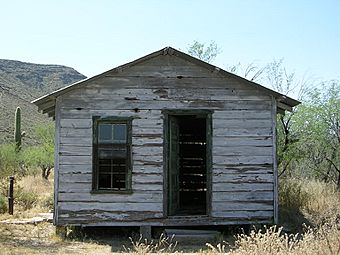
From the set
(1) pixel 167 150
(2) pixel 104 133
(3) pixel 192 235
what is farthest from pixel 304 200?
(2) pixel 104 133

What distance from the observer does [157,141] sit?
470 inches

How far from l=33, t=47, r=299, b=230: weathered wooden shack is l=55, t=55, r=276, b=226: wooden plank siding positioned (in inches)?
0.9

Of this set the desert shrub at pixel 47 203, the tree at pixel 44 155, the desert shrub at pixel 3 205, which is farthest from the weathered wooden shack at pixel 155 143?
the tree at pixel 44 155

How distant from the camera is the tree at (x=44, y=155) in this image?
82.5 feet

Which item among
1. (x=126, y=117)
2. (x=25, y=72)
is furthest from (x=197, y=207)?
(x=25, y=72)

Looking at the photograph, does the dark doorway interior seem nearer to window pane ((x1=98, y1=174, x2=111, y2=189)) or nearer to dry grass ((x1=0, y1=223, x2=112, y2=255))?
window pane ((x1=98, y1=174, x2=111, y2=189))

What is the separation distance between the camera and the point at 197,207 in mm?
14992

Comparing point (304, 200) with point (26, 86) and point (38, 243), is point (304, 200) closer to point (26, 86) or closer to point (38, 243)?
point (38, 243)

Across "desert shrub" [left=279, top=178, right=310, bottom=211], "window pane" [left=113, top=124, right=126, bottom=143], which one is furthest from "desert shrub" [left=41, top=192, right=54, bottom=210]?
"desert shrub" [left=279, top=178, right=310, bottom=211]

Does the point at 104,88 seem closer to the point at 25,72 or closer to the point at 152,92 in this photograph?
the point at 152,92

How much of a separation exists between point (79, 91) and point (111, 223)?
10.2 feet

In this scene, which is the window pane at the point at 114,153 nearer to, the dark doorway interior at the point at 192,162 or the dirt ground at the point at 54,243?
the dirt ground at the point at 54,243

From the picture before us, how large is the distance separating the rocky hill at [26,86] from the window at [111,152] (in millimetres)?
28731

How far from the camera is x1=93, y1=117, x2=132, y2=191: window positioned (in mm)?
11883
